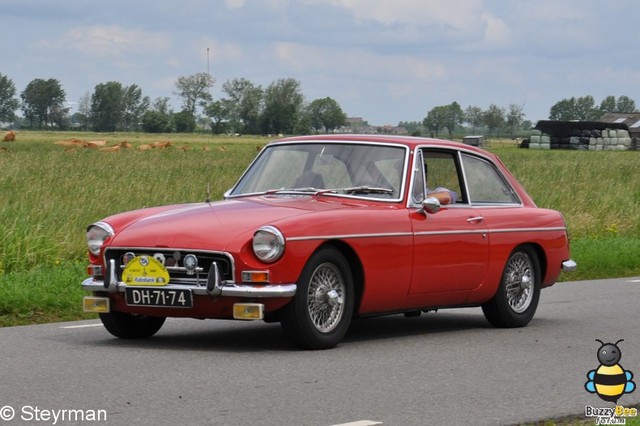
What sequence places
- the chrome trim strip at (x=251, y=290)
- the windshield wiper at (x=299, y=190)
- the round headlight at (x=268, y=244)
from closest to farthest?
1. the chrome trim strip at (x=251, y=290)
2. the round headlight at (x=268, y=244)
3. the windshield wiper at (x=299, y=190)

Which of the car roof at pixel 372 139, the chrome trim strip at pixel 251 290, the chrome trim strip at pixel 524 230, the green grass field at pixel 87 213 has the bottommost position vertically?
the green grass field at pixel 87 213

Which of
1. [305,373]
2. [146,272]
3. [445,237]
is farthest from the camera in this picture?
[445,237]

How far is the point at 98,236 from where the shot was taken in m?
9.38

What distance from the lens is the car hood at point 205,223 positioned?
8.83 meters

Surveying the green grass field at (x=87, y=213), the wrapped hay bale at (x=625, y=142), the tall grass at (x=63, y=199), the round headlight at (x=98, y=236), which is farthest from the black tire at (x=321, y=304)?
the wrapped hay bale at (x=625, y=142)

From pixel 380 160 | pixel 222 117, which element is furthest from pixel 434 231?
pixel 222 117

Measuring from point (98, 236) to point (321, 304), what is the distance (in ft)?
5.43

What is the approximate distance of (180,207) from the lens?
981 centimetres

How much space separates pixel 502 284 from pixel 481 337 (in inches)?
30.0

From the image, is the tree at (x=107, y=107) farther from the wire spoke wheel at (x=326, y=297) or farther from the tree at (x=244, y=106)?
the wire spoke wheel at (x=326, y=297)

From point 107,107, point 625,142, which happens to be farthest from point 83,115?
point 625,142

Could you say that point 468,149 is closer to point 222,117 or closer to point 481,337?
point 481,337

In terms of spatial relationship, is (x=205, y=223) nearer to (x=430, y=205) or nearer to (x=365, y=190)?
(x=365, y=190)

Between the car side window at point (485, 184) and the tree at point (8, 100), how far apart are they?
6879 inches
